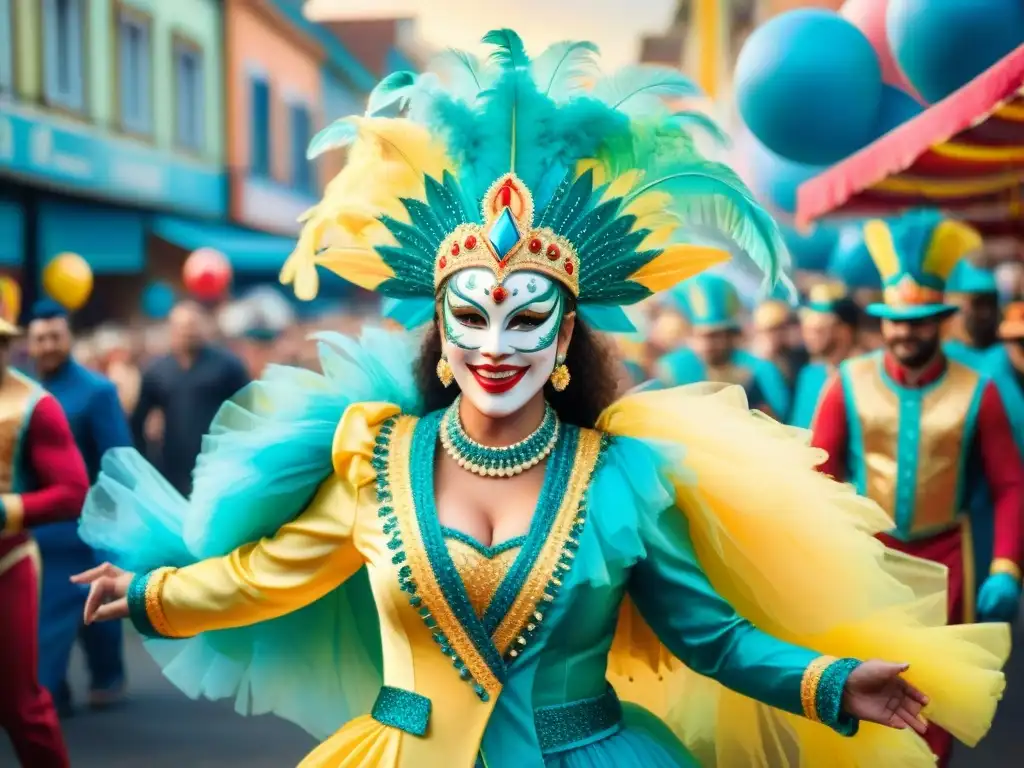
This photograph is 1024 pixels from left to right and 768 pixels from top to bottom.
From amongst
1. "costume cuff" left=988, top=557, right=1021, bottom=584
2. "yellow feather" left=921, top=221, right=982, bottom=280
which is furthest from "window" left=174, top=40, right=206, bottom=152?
"costume cuff" left=988, top=557, right=1021, bottom=584

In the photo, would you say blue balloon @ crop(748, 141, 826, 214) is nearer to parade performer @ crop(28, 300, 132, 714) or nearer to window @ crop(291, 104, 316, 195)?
parade performer @ crop(28, 300, 132, 714)

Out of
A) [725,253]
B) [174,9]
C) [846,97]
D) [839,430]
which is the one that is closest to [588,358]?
[725,253]

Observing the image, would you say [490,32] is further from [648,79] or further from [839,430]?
[839,430]

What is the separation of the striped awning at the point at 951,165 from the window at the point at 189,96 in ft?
45.4

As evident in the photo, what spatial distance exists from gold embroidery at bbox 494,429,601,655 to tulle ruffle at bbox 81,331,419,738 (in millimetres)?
563

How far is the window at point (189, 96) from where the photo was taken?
849 inches

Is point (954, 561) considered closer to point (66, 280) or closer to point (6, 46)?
point (66, 280)

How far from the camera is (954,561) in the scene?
5727 mm

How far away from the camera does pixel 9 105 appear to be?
14.9m

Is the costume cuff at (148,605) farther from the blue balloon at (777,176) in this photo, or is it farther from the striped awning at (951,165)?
the blue balloon at (777,176)

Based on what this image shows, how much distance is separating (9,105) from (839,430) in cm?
1114

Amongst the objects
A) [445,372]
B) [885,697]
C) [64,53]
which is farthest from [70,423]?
[64,53]

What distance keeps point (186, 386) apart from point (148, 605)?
19.5 feet

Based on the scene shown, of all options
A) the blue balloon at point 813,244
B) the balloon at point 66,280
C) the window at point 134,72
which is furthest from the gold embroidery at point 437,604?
the window at point 134,72
